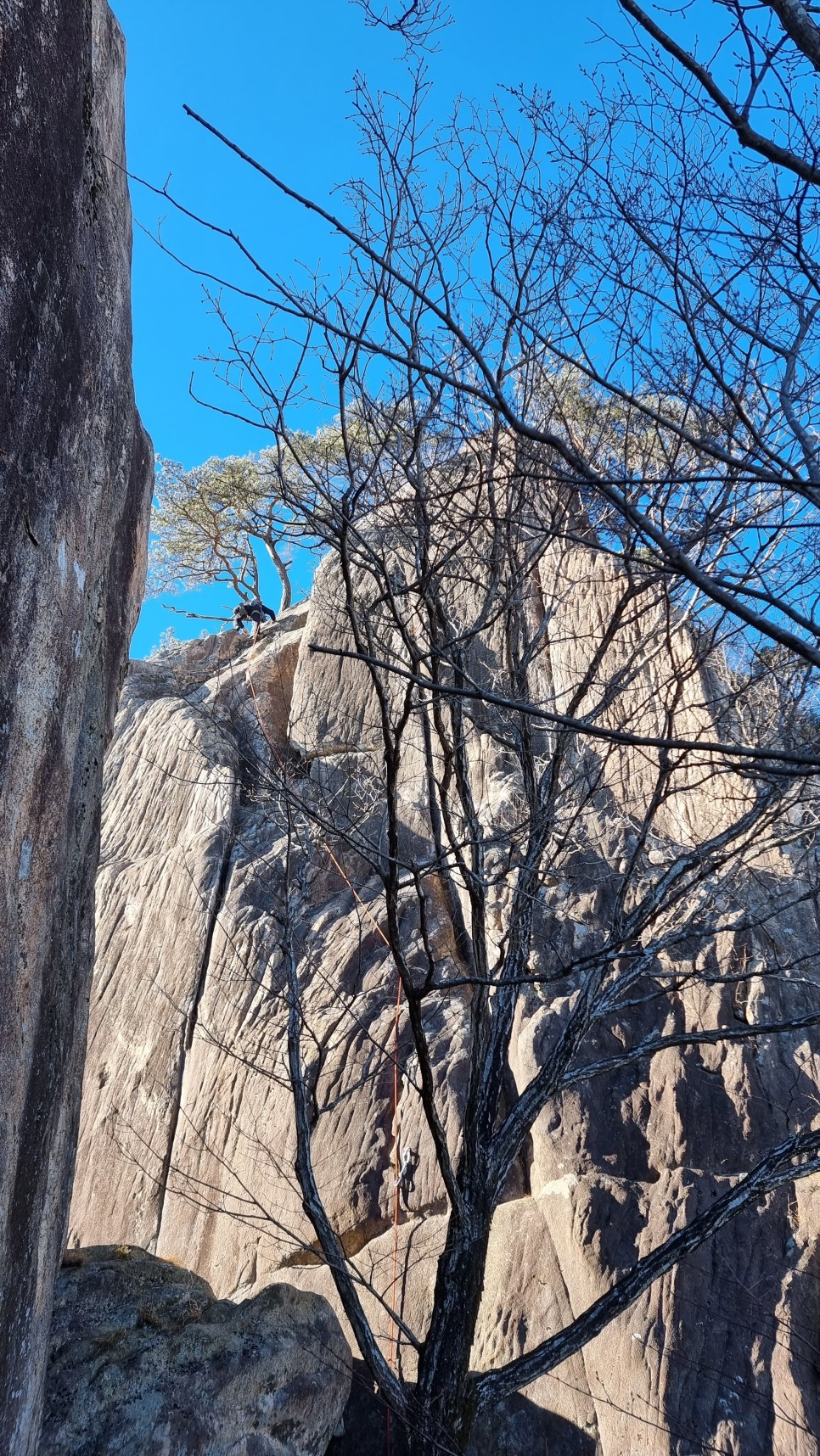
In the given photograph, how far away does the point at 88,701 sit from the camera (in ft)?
14.4

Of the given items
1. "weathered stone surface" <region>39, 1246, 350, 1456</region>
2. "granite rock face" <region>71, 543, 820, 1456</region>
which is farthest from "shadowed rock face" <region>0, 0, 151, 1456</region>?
"granite rock face" <region>71, 543, 820, 1456</region>

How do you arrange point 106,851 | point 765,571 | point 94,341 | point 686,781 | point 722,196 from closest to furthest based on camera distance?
point 722,196
point 94,341
point 765,571
point 686,781
point 106,851

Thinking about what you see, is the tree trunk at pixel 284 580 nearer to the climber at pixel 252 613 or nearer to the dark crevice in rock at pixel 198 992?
the climber at pixel 252 613

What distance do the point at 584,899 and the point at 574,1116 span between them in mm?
2165

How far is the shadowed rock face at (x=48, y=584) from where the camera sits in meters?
3.36

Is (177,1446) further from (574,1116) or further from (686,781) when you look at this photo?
(686,781)

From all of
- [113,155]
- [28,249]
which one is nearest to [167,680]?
[113,155]

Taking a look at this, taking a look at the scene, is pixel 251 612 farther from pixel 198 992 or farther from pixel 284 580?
pixel 198 992

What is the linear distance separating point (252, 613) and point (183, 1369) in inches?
506

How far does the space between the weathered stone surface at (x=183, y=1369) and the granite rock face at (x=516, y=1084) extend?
0.63m

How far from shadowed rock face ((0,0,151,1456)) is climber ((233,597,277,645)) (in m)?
12.1

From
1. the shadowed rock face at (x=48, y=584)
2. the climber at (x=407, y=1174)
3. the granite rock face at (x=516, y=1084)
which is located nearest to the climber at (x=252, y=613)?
the granite rock face at (x=516, y=1084)

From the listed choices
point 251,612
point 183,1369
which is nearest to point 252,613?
point 251,612

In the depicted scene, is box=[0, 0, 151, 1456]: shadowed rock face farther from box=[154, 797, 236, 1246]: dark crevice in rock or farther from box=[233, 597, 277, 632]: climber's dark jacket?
box=[233, 597, 277, 632]: climber's dark jacket
